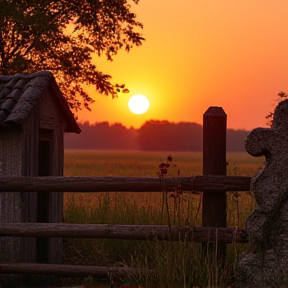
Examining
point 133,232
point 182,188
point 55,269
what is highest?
point 182,188

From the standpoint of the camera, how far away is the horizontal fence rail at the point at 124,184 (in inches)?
268

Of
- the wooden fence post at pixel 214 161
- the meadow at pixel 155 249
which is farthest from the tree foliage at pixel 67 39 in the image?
the wooden fence post at pixel 214 161

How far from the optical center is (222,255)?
689 centimetres

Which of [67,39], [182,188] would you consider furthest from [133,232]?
[67,39]

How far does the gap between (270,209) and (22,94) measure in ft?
13.9

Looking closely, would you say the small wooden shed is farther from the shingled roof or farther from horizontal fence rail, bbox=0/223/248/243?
horizontal fence rail, bbox=0/223/248/243

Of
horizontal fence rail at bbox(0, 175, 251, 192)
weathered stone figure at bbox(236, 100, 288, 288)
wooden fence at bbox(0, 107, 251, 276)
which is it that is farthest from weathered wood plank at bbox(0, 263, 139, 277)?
weathered stone figure at bbox(236, 100, 288, 288)

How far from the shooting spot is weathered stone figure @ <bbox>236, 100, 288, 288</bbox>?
620 cm

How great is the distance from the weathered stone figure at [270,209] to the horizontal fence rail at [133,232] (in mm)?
419

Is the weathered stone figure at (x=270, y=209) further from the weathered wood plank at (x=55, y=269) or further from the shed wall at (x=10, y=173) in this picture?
the shed wall at (x=10, y=173)

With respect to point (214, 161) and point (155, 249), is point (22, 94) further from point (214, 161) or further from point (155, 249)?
point (155, 249)

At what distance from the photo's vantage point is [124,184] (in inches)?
276

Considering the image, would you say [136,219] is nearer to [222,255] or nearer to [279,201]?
[222,255]

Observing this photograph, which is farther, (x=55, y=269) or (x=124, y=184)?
(x=55, y=269)
